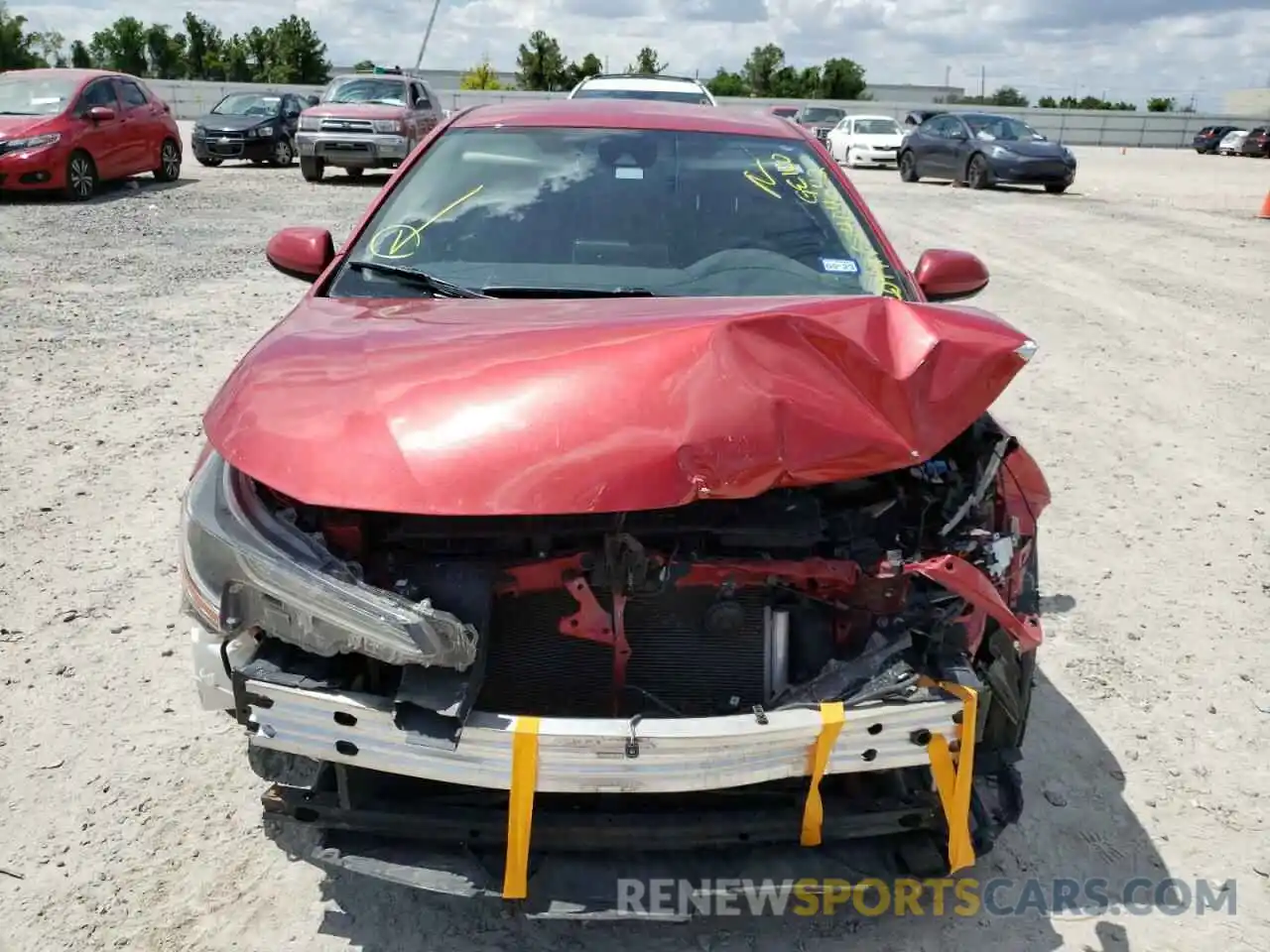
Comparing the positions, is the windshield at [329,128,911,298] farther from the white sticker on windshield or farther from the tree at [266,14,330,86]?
the tree at [266,14,330,86]

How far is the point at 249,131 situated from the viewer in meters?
19.3

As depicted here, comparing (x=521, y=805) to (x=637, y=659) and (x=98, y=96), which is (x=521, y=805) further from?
(x=98, y=96)

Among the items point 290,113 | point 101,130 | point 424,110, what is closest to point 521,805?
point 101,130

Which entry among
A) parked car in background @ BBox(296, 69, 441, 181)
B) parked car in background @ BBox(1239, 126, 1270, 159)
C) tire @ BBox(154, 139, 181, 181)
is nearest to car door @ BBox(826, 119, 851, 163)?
parked car in background @ BBox(296, 69, 441, 181)

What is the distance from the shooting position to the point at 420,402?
87.7 inches

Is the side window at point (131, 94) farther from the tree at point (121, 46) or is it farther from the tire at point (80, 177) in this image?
the tree at point (121, 46)

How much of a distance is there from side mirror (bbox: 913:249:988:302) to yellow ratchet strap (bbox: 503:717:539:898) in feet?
7.29

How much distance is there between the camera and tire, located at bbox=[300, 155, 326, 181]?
55.0 feet

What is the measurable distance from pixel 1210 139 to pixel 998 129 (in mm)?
25666

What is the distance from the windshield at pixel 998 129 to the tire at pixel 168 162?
14.2m

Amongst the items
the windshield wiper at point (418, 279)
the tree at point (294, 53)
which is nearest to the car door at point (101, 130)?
the windshield wiper at point (418, 279)

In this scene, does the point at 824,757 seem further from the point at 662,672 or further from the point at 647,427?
the point at 647,427

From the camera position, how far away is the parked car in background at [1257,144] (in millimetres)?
36125

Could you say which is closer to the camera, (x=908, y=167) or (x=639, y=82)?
(x=639, y=82)
